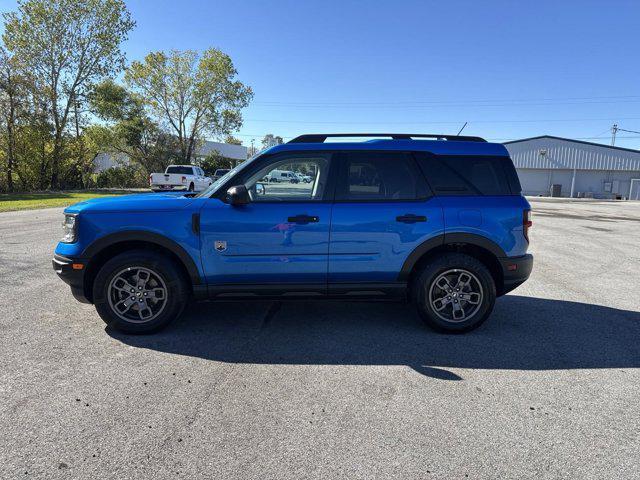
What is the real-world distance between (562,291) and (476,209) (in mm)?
2991

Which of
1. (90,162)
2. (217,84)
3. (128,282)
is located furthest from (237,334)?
(217,84)

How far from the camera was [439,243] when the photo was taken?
450cm

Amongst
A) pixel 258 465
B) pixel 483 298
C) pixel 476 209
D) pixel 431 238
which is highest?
pixel 476 209

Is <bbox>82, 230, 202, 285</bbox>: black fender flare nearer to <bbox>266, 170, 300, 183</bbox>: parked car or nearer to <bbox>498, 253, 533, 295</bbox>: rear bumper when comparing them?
<bbox>266, 170, 300, 183</bbox>: parked car

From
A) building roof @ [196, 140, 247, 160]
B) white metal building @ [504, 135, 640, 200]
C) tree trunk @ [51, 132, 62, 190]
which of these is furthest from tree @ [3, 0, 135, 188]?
white metal building @ [504, 135, 640, 200]

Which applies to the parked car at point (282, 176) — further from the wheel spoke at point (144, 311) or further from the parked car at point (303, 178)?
the wheel spoke at point (144, 311)

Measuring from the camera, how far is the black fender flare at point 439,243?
4.49 metres

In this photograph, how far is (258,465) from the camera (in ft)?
8.13

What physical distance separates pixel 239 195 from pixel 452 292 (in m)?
2.42

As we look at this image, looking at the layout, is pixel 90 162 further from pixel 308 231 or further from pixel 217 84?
pixel 308 231

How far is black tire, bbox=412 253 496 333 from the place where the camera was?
4527 millimetres

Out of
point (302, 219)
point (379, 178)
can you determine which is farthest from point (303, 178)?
point (379, 178)

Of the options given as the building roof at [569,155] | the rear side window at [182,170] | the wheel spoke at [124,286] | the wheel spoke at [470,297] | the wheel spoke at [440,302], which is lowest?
the wheel spoke at [440,302]

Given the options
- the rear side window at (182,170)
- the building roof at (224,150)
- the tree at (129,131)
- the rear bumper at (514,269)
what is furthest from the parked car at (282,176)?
the building roof at (224,150)
